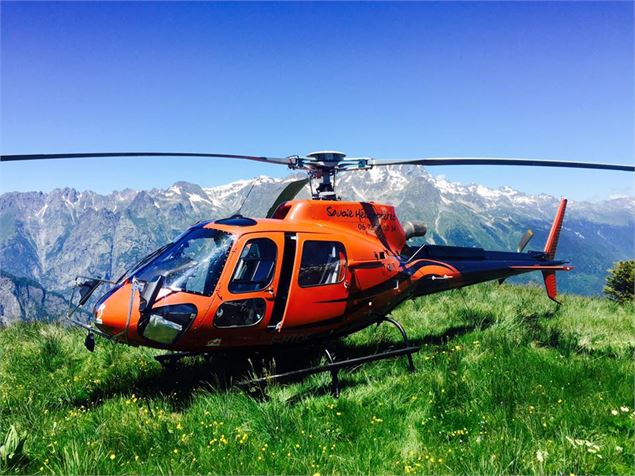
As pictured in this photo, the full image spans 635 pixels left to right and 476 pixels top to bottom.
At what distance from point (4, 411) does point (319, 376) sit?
403cm

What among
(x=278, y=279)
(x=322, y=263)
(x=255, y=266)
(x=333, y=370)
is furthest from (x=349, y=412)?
(x=255, y=266)

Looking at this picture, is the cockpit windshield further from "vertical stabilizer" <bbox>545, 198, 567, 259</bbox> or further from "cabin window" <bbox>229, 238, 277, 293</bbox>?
"vertical stabilizer" <bbox>545, 198, 567, 259</bbox>

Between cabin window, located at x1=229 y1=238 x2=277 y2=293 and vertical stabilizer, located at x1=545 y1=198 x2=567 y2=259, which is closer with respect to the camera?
cabin window, located at x1=229 y1=238 x2=277 y2=293

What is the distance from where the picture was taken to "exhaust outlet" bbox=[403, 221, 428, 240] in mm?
9305

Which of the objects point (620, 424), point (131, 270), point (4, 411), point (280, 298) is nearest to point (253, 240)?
point (280, 298)

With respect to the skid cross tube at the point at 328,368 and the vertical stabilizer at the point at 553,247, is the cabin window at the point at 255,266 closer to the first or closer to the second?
the skid cross tube at the point at 328,368

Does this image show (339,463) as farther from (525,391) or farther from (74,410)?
(74,410)

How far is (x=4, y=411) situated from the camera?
5.17 m

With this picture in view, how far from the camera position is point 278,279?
20.9ft

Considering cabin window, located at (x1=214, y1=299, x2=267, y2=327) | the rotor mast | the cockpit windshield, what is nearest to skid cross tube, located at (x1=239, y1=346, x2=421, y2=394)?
cabin window, located at (x1=214, y1=299, x2=267, y2=327)

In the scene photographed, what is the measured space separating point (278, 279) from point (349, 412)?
7.11 ft

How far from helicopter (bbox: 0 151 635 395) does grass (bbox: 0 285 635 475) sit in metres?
0.66

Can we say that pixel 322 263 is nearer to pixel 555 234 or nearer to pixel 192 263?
pixel 192 263

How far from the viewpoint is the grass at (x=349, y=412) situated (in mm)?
3934
